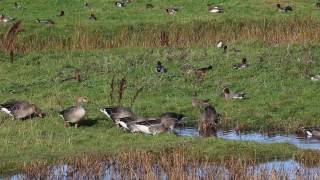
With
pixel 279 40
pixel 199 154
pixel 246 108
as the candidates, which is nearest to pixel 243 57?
pixel 279 40

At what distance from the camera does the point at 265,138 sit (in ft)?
63.0

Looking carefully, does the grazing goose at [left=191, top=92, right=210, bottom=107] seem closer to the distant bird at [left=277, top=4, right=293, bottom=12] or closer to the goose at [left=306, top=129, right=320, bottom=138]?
the goose at [left=306, top=129, right=320, bottom=138]

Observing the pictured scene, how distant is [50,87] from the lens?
24.5 meters

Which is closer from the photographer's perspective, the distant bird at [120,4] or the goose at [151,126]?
the goose at [151,126]

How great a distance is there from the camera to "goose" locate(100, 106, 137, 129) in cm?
1870

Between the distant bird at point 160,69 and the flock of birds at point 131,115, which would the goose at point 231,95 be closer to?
the flock of birds at point 131,115

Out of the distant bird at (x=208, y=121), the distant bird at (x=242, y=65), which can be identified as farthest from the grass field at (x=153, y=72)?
the distant bird at (x=208, y=121)

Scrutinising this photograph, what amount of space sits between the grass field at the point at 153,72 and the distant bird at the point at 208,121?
58 cm

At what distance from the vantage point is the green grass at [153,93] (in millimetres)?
16953

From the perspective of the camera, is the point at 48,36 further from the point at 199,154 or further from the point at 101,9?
the point at 199,154

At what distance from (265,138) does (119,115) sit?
3.57 metres

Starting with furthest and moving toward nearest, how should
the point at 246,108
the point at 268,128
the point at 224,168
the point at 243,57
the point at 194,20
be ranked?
the point at 194,20
the point at 243,57
the point at 246,108
the point at 268,128
the point at 224,168

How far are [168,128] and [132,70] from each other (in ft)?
25.6

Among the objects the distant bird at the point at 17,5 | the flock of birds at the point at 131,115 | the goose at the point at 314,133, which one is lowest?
the distant bird at the point at 17,5
